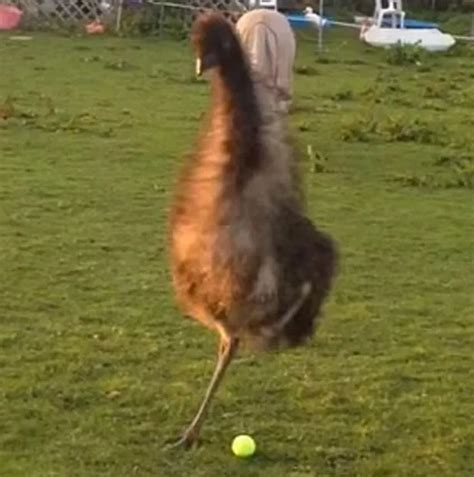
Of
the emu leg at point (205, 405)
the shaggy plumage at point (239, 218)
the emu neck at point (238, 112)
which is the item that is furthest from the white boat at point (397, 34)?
the emu neck at point (238, 112)

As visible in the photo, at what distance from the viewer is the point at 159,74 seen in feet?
52.8

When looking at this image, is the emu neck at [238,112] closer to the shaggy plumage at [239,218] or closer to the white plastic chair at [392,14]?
the shaggy plumage at [239,218]

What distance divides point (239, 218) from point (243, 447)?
0.90m

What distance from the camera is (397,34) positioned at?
2128cm

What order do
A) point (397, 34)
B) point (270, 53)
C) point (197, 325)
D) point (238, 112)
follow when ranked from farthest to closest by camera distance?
point (397, 34)
point (270, 53)
point (197, 325)
point (238, 112)

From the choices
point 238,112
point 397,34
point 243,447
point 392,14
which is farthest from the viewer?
point 392,14

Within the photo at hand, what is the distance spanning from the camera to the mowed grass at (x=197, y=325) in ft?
16.5

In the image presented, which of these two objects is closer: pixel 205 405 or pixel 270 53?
pixel 205 405

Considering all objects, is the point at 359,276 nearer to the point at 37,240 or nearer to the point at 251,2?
the point at 37,240

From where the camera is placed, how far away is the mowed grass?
5.03 metres

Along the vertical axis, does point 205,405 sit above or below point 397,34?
above

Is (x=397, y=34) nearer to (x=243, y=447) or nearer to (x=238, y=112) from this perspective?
(x=243, y=447)

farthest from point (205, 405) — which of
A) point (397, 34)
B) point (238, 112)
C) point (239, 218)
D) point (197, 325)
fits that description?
point (397, 34)

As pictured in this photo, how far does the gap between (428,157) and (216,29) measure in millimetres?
7056
